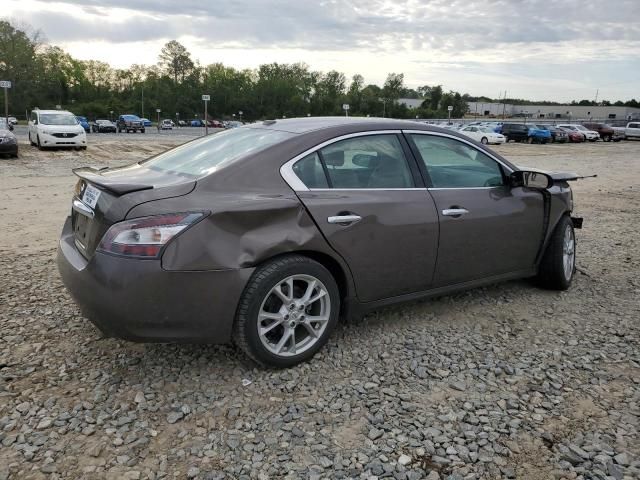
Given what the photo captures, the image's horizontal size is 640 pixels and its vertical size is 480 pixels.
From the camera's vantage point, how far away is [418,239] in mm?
3748

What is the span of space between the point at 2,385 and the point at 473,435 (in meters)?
2.67

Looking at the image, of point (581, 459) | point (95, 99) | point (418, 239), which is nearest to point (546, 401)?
point (581, 459)

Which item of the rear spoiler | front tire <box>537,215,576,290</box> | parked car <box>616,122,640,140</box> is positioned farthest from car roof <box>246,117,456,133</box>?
parked car <box>616,122,640,140</box>

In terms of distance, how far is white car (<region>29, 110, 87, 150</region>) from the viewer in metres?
20.8

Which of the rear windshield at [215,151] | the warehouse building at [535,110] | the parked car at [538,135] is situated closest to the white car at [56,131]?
the rear windshield at [215,151]

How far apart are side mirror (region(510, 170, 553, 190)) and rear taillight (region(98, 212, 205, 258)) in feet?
9.02

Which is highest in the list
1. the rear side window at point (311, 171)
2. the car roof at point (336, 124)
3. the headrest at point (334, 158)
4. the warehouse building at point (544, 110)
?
the warehouse building at point (544, 110)

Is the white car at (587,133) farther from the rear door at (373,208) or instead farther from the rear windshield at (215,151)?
the rear windshield at (215,151)

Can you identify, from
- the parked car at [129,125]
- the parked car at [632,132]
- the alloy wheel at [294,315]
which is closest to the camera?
the alloy wheel at [294,315]

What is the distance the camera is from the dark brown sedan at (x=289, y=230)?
2.90 m

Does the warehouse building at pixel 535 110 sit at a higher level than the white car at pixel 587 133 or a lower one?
higher

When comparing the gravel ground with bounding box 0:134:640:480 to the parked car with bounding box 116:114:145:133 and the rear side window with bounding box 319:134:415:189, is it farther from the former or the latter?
the parked car with bounding box 116:114:145:133

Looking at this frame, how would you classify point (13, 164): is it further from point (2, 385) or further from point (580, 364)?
point (580, 364)

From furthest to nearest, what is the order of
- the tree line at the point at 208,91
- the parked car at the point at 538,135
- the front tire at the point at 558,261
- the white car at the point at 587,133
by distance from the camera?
the tree line at the point at 208,91 < the white car at the point at 587,133 < the parked car at the point at 538,135 < the front tire at the point at 558,261
